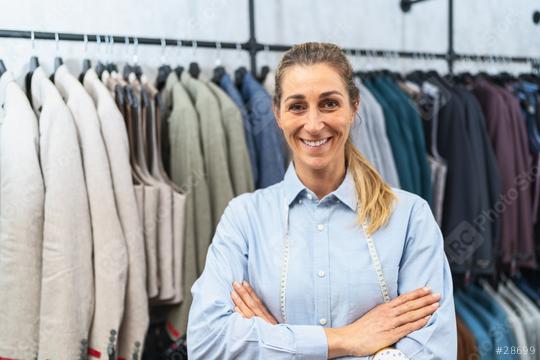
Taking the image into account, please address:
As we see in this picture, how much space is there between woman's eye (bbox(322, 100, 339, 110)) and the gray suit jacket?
630 millimetres

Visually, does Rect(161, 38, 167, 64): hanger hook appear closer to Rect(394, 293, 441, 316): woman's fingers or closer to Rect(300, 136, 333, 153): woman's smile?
Rect(300, 136, 333, 153): woman's smile

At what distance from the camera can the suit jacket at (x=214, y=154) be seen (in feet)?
5.06

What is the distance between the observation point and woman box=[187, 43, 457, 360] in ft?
3.37

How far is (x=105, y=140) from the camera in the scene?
1.40m

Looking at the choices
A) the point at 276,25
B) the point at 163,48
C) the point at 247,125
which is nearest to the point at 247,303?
the point at 247,125

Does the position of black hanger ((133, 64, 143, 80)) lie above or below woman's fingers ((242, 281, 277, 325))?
above

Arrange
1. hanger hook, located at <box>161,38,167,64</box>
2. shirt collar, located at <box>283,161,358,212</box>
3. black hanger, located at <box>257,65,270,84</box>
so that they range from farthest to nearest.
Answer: black hanger, located at <box>257,65,270,84</box>, hanger hook, located at <box>161,38,167,64</box>, shirt collar, located at <box>283,161,358,212</box>

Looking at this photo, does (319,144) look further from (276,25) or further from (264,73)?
(276,25)

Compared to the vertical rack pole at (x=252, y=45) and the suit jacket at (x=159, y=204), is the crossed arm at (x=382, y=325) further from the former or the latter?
the vertical rack pole at (x=252, y=45)

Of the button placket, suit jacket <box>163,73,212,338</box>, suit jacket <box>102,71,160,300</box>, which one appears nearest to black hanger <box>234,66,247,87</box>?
suit jacket <box>163,73,212,338</box>

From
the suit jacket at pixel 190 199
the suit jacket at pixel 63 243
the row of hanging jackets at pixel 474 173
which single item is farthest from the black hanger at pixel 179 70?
the row of hanging jackets at pixel 474 173

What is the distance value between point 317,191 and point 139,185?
22.1 inches

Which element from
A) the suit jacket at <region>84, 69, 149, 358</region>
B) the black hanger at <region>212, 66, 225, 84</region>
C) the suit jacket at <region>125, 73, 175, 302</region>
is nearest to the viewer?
the suit jacket at <region>84, 69, 149, 358</region>

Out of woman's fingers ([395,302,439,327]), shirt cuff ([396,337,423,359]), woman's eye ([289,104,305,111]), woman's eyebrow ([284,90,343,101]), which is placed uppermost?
woman's eyebrow ([284,90,343,101])
